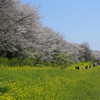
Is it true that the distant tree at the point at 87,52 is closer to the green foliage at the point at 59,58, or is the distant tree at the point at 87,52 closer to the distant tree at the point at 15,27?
the green foliage at the point at 59,58

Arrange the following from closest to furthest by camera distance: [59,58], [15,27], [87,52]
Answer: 1. [15,27]
2. [59,58]
3. [87,52]

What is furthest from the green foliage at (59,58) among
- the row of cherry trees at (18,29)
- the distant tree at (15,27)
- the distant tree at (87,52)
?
the distant tree at (87,52)

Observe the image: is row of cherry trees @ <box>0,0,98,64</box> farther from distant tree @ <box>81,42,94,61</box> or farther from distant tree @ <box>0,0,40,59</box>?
distant tree @ <box>81,42,94,61</box>

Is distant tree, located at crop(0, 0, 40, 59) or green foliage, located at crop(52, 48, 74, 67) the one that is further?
green foliage, located at crop(52, 48, 74, 67)

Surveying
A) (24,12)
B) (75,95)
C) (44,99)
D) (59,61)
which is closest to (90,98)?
(75,95)

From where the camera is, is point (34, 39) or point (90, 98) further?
point (34, 39)

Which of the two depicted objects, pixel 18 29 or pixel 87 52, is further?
pixel 87 52

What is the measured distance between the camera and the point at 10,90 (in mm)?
9953

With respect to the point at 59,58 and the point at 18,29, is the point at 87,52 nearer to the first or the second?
the point at 59,58

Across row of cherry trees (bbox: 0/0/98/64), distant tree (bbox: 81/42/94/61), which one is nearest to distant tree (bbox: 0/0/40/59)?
row of cherry trees (bbox: 0/0/98/64)

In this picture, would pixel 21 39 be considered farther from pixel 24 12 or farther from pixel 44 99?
pixel 44 99

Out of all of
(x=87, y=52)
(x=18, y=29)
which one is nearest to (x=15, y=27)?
(x=18, y=29)

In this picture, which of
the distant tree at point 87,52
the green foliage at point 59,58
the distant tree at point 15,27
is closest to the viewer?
the distant tree at point 15,27

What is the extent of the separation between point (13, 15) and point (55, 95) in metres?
14.4
